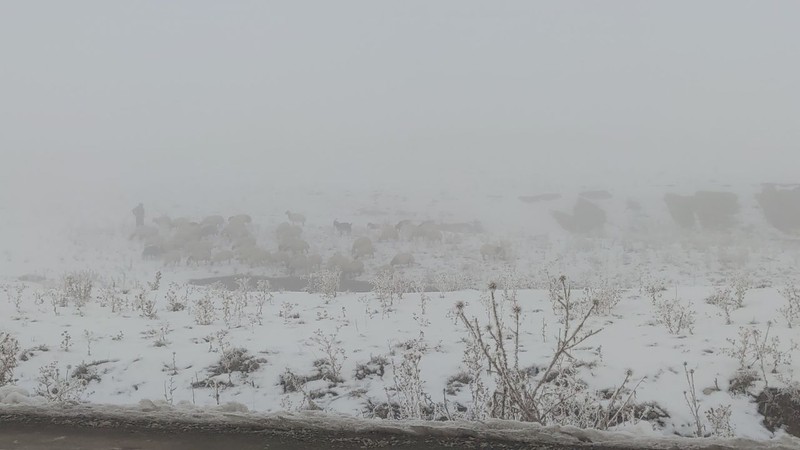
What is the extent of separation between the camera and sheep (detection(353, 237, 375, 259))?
23859mm

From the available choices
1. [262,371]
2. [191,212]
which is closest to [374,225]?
[191,212]

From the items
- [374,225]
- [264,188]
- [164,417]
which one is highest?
[264,188]

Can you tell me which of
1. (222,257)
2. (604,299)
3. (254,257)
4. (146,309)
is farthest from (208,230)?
(604,299)

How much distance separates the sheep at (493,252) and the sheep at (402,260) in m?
3.20

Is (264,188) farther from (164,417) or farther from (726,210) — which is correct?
(164,417)

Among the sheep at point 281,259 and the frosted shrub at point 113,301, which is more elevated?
the sheep at point 281,259

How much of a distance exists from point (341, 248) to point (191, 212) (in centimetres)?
1262

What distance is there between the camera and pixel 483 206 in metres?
34.0

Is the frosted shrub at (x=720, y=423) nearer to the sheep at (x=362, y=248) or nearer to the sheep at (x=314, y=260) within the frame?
the sheep at (x=314, y=260)

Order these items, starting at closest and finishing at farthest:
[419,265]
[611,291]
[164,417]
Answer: [164,417] < [611,291] < [419,265]

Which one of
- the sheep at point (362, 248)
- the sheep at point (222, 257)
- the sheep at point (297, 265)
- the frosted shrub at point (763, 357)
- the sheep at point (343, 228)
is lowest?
the frosted shrub at point (763, 357)

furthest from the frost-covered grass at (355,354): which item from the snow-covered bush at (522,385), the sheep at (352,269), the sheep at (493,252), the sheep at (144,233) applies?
the sheep at (144,233)

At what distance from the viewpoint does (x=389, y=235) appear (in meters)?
26.5

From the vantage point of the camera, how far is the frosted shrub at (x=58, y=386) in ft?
15.5
